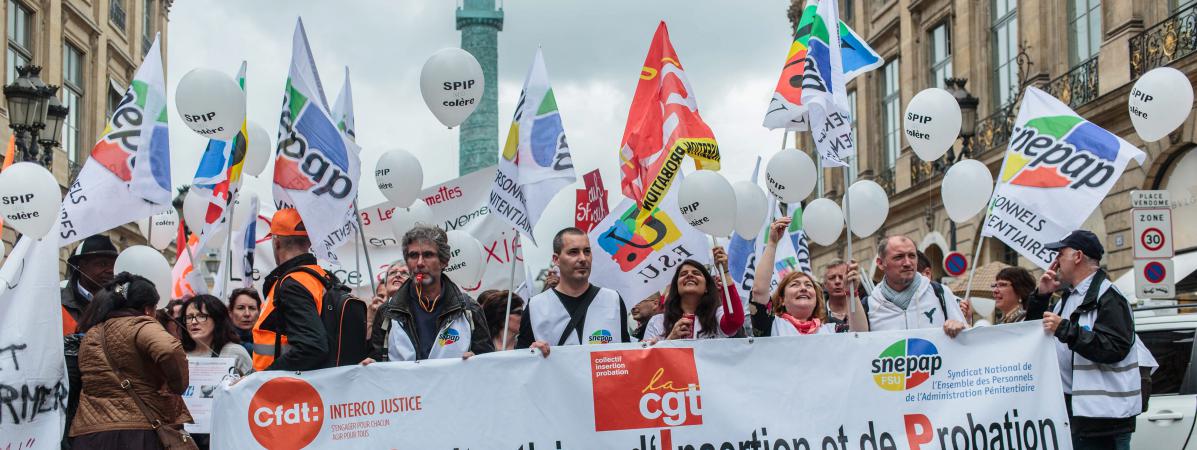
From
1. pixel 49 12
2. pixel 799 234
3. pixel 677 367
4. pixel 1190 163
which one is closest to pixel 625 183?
pixel 677 367

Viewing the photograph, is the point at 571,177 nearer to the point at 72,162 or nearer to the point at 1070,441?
the point at 1070,441

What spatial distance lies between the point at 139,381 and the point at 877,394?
364 cm

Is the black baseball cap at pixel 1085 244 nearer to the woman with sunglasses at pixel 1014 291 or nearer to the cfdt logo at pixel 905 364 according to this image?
the cfdt logo at pixel 905 364

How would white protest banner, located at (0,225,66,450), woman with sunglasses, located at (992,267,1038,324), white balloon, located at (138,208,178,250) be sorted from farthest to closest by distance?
white balloon, located at (138,208,178,250), woman with sunglasses, located at (992,267,1038,324), white protest banner, located at (0,225,66,450)

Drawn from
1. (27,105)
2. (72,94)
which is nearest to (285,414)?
(27,105)

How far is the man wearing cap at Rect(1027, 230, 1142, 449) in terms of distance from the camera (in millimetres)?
6773

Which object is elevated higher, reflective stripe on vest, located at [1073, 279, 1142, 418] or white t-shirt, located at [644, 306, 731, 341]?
white t-shirt, located at [644, 306, 731, 341]

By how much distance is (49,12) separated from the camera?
29.8m

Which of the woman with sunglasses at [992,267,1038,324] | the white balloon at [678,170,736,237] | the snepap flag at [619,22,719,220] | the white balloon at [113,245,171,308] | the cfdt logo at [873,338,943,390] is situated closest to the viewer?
the cfdt logo at [873,338,943,390]

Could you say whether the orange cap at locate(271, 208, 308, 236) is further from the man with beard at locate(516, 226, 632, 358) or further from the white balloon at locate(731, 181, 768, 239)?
the white balloon at locate(731, 181, 768, 239)

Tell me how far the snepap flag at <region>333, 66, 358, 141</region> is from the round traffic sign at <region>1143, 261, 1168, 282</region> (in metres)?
7.52

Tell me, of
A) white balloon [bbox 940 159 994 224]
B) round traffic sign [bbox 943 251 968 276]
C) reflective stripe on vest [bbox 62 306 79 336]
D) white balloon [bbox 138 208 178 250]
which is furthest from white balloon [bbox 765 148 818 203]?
white balloon [bbox 138 208 178 250]

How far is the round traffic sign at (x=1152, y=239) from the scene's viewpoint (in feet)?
41.0

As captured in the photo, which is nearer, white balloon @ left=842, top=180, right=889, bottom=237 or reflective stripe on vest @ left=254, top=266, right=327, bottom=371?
reflective stripe on vest @ left=254, top=266, right=327, bottom=371
